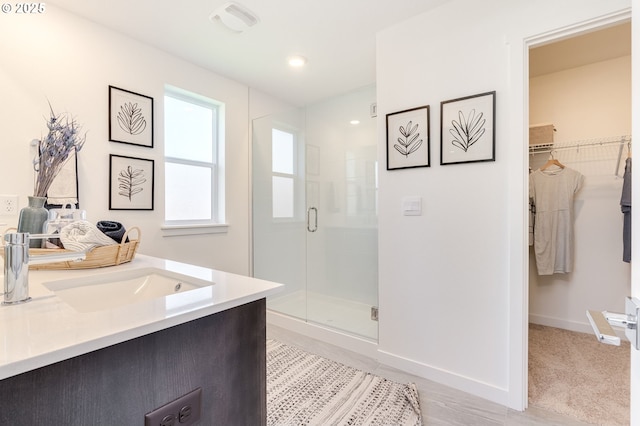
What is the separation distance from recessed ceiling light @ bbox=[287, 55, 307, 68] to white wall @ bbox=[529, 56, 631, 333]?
2334mm

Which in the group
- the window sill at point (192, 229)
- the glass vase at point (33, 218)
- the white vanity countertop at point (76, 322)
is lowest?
the white vanity countertop at point (76, 322)

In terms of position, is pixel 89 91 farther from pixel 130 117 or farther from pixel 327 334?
pixel 327 334

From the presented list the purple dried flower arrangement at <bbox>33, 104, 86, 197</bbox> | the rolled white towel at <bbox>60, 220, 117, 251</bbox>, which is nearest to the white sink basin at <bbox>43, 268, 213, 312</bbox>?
the rolled white towel at <bbox>60, 220, 117, 251</bbox>

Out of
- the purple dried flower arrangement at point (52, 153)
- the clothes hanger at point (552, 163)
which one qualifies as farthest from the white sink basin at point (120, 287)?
the clothes hanger at point (552, 163)

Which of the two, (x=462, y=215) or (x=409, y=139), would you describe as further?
(x=409, y=139)

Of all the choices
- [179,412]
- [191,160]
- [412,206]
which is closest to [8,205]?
[191,160]

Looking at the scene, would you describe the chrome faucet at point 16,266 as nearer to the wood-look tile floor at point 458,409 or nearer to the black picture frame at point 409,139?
the wood-look tile floor at point 458,409

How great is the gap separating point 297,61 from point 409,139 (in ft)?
4.23

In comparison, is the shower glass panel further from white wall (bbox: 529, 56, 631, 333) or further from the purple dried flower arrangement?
the purple dried flower arrangement

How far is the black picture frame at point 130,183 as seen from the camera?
213 cm

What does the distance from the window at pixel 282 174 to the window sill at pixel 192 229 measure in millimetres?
597

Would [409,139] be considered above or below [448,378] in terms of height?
above

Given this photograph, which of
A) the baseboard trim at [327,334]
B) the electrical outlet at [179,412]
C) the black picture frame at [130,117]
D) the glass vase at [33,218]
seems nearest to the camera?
the electrical outlet at [179,412]

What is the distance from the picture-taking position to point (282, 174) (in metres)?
3.20
